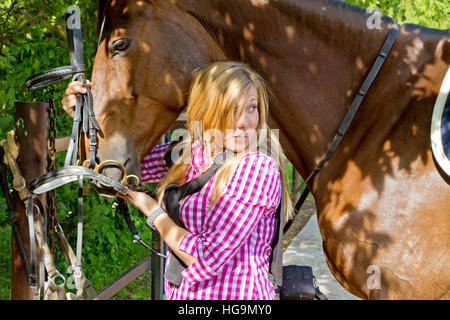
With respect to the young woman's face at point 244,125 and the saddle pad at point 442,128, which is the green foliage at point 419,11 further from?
the young woman's face at point 244,125

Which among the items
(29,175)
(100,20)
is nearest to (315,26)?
(100,20)

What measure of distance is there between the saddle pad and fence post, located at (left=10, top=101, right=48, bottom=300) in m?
1.79

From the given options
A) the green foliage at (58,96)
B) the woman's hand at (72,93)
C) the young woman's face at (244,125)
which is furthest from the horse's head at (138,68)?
the green foliage at (58,96)

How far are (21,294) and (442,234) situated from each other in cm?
198

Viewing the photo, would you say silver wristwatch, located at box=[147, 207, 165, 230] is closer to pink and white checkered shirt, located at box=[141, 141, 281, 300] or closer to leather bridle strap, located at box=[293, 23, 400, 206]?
pink and white checkered shirt, located at box=[141, 141, 281, 300]

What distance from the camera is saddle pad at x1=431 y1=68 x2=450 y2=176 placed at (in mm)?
1862

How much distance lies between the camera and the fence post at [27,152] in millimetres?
2174

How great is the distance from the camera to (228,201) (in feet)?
5.23

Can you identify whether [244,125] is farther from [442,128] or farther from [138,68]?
[442,128]

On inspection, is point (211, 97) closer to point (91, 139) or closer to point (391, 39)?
point (91, 139)

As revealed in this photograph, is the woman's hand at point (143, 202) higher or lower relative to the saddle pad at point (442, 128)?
lower

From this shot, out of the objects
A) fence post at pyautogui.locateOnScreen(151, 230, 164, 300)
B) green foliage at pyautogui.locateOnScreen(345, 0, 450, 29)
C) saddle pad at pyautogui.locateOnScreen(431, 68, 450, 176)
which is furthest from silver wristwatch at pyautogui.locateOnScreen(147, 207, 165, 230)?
green foliage at pyautogui.locateOnScreen(345, 0, 450, 29)

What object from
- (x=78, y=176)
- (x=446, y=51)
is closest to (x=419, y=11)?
(x=446, y=51)

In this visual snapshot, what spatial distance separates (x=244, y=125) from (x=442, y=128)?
2.78ft
